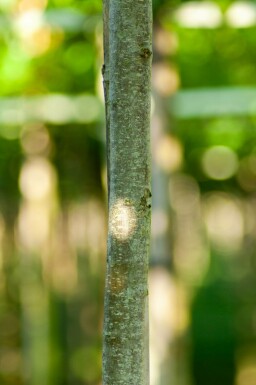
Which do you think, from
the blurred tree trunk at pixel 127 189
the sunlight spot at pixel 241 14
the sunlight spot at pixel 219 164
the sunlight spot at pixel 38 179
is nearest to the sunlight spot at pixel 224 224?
the sunlight spot at pixel 219 164

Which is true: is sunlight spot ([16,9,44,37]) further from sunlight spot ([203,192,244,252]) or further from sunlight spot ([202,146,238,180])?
sunlight spot ([203,192,244,252])

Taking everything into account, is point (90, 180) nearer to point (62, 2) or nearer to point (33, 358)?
point (33, 358)

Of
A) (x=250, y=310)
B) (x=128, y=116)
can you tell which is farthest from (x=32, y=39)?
(x=250, y=310)

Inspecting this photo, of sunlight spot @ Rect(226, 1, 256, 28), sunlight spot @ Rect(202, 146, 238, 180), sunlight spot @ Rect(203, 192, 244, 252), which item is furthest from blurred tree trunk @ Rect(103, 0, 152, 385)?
sunlight spot @ Rect(203, 192, 244, 252)

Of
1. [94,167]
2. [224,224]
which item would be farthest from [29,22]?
[224,224]

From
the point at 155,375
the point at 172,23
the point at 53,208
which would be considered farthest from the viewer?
the point at 53,208
